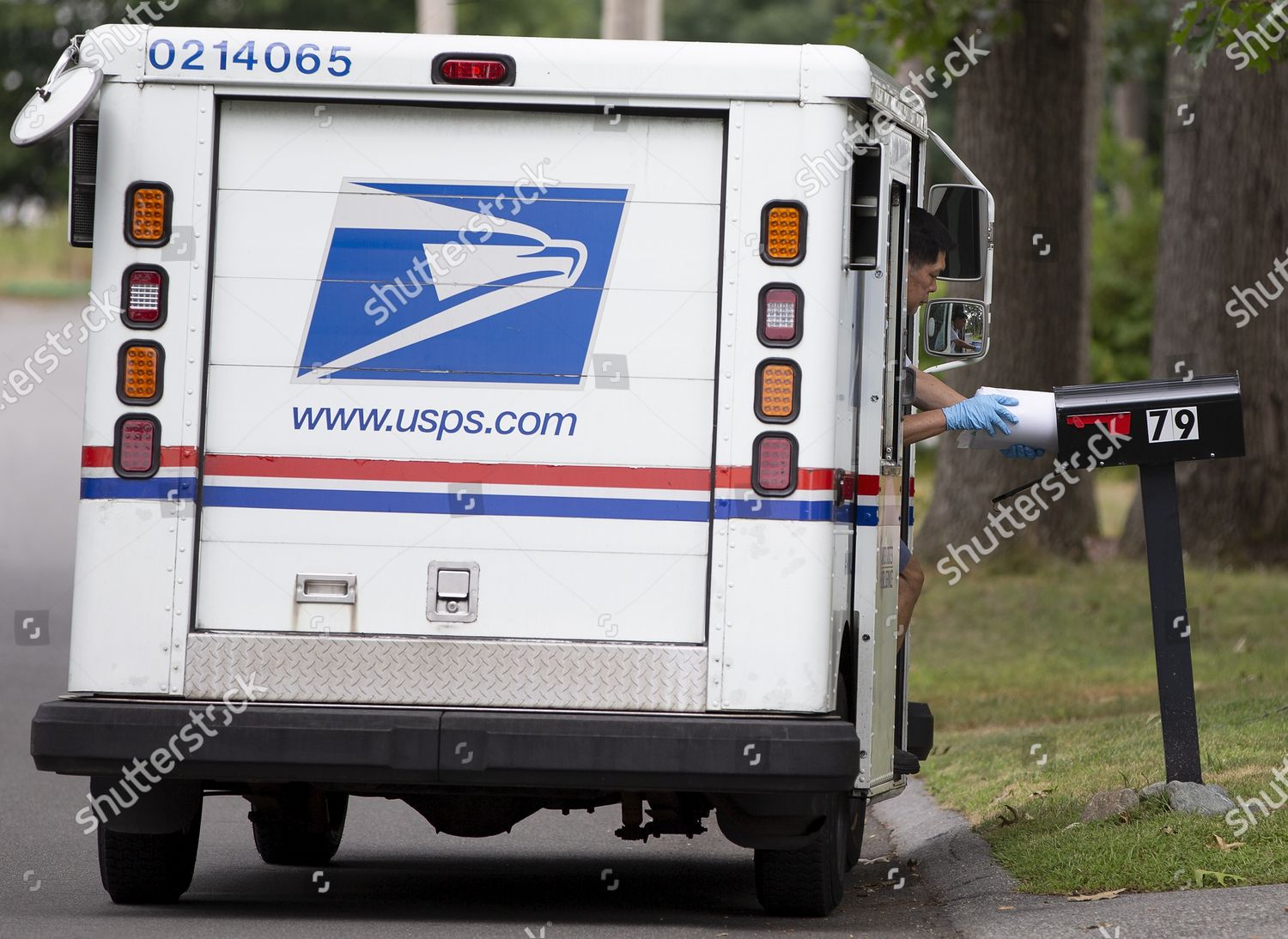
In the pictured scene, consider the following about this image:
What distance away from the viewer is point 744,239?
21.4 feet

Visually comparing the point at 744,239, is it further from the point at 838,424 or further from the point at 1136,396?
the point at 1136,396

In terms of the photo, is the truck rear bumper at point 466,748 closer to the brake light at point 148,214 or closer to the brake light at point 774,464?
the brake light at point 774,464

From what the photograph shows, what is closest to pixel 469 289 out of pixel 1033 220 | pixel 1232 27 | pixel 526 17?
pixel 1232 27

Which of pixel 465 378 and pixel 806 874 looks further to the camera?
pixel 806 874

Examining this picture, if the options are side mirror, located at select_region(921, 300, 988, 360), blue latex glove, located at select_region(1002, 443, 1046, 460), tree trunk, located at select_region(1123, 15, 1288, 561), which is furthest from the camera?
tree trunk, located at select_region(1123, 15, 1288, 561)

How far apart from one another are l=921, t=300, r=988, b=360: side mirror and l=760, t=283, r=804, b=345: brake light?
1183mm

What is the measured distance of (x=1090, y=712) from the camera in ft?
39.4

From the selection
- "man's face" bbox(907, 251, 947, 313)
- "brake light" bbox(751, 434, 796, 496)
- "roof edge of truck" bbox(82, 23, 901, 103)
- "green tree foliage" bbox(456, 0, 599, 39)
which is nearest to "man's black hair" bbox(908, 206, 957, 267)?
"man's face" bbox(907, 251, 947, 313)

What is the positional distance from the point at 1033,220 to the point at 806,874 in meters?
12.1

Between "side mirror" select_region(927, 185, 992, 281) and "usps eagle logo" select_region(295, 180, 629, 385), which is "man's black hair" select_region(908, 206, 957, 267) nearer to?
"side mirror" select_region(927, 185, 992, 281)

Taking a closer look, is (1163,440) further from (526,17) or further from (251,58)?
(526,17)

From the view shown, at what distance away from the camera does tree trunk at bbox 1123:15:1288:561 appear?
17812 millimetres

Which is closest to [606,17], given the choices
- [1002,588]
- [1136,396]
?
[1002,588]

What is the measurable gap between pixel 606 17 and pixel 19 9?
78.8 ft
